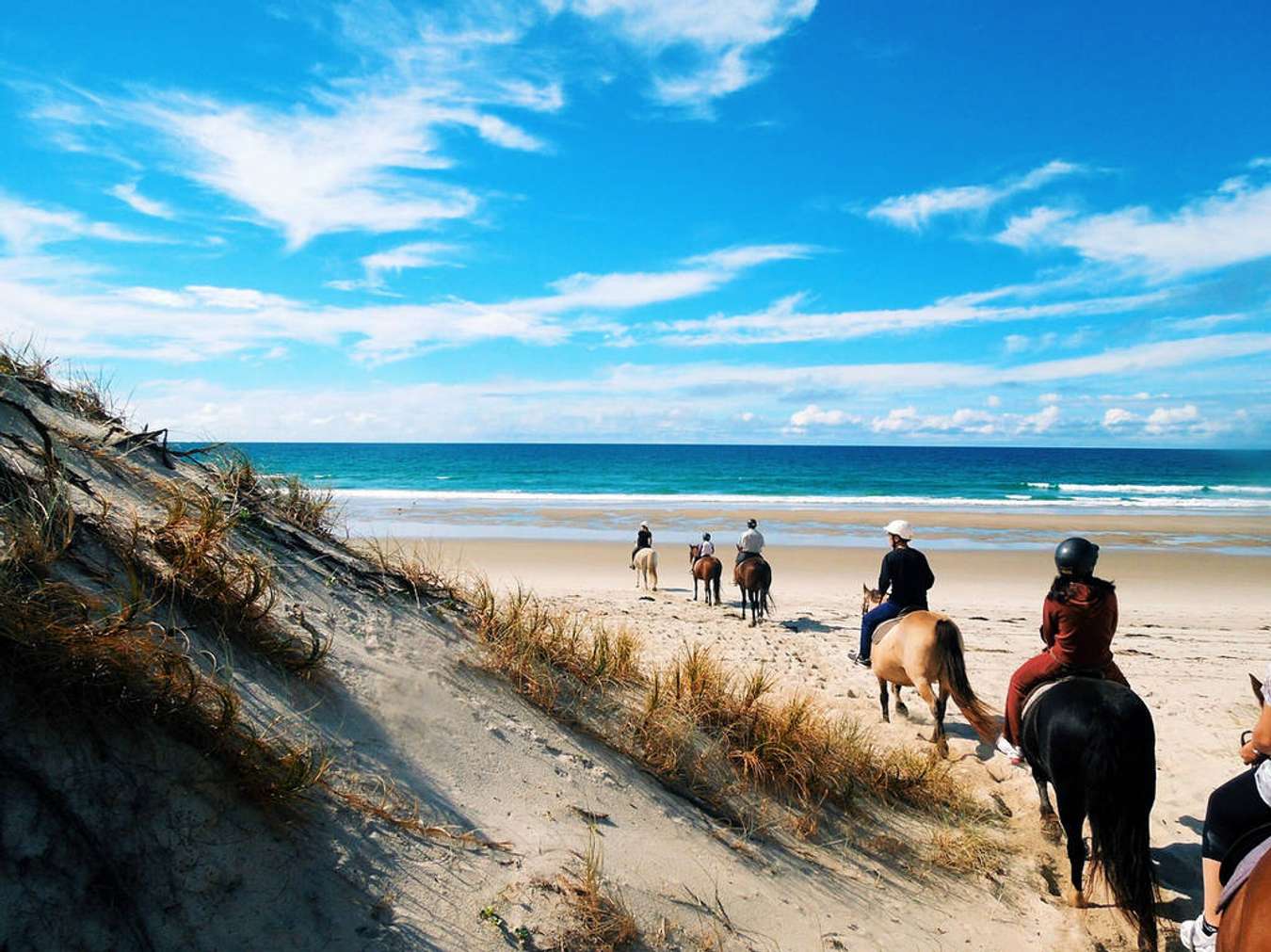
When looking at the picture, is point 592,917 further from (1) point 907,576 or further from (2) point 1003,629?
(2) point 1003,629

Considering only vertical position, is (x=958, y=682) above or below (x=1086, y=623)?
below

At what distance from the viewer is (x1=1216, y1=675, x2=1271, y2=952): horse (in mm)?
2984

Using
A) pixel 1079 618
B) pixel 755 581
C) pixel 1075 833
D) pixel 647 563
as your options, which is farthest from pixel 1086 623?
pixel 647 563

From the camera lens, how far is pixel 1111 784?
4.38 metres

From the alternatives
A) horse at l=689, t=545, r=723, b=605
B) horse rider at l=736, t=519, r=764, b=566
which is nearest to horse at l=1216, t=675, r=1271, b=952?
horse rider at l=736, t=519, r=764, b=566

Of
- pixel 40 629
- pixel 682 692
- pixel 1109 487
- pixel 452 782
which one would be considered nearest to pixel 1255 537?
pixel 1109 487

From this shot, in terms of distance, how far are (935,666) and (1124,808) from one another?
2.60 meters

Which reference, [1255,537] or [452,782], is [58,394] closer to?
[452,782]

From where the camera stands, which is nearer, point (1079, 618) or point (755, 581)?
point (1079, 618)

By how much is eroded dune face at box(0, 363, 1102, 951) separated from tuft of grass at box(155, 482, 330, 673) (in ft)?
0.04

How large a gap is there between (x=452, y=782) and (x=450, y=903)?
72 cm

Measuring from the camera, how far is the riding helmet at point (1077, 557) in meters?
5.14

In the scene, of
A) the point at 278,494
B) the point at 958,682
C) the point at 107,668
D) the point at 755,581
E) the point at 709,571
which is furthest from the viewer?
the point at 709,571

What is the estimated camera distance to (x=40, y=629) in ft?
8.63
